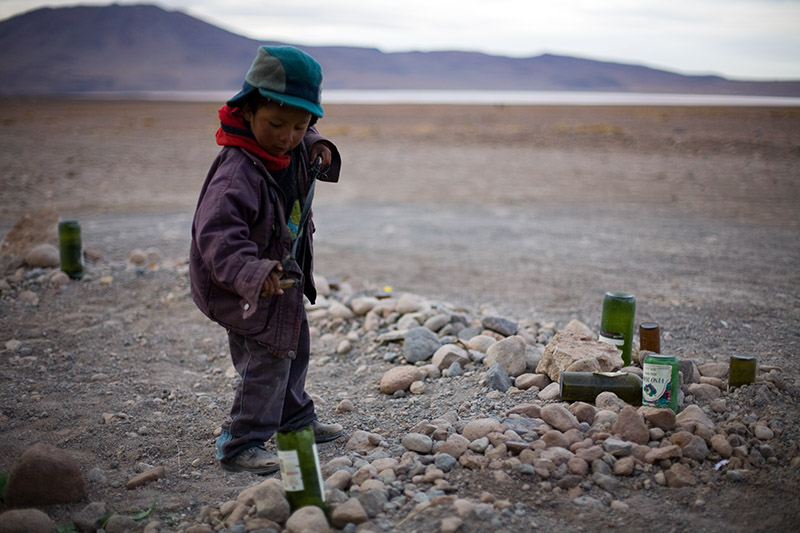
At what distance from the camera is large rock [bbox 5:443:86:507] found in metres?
2.61

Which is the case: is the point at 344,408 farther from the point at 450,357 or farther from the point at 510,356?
the point at 510,356

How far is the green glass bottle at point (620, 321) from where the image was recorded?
3729mm

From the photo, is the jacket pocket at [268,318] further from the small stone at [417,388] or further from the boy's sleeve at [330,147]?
the small stone at [417,388]

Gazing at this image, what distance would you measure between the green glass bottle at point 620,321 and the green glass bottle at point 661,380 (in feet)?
1.90

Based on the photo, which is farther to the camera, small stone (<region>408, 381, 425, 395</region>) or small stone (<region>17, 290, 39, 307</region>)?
small stone (<region>17, 290, 39, 307</region>)

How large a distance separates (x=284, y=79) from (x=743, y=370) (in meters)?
2.74

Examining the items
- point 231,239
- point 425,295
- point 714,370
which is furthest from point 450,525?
point 425,295

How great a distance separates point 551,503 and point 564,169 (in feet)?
48.7

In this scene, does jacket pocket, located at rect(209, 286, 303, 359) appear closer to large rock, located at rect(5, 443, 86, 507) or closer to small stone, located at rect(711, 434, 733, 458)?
large rock, located at rect(5, 443, 86, 507)

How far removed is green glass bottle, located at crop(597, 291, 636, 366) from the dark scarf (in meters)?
2.12

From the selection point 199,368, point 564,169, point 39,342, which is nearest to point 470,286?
point 199,368

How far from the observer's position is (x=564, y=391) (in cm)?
331

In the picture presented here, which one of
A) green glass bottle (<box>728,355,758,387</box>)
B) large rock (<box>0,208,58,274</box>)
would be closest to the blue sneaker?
green glass bottle (<box>728,355,758,387</box>)

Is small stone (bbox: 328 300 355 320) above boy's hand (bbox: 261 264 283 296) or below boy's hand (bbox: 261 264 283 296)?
below
